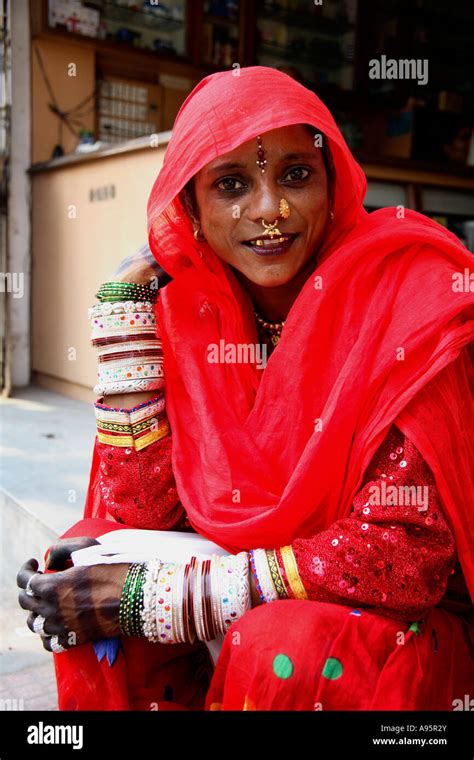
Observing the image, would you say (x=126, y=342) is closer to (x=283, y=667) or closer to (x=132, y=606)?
(x=132, y=606)

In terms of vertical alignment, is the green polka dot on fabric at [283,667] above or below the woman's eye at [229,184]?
below

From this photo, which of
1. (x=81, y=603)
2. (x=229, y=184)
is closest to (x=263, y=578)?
(x=81, y=603)

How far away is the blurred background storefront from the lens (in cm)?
398

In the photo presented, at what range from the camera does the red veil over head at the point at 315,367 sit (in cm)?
117

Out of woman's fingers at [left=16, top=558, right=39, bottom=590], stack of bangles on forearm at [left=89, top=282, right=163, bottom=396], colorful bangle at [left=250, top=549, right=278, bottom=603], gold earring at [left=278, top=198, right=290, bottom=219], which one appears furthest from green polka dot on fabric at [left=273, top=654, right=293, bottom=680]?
gold earring at [left=278, top=198, right=290, bottom=219]

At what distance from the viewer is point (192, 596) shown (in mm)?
1188

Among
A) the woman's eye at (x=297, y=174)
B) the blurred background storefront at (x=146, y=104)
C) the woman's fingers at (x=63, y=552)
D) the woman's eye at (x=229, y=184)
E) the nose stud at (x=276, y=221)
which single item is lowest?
the woman's fingers at (x=63, y=552)

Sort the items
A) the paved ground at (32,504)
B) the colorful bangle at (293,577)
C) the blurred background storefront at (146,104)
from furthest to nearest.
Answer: the blurred background storefront at (146,104), the paved ground at (32,504), the colorful bangle at (293,577)

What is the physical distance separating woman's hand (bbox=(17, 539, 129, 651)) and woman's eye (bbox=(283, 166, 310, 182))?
0.73m

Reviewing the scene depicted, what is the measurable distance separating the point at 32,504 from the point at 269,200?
1.72 m

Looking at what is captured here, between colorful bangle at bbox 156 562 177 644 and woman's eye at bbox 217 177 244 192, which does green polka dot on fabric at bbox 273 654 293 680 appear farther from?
woman's eye at bbox 217 177 244 192

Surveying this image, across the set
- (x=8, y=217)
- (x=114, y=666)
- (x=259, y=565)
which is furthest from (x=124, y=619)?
(x=8, y=217)

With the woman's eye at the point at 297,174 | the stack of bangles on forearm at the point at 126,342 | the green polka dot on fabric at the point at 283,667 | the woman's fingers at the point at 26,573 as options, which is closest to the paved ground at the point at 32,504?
the woman's fingers at the point at 26,573

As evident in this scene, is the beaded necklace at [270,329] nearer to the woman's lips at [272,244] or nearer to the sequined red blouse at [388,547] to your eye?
the woman's lips at [272,244]
